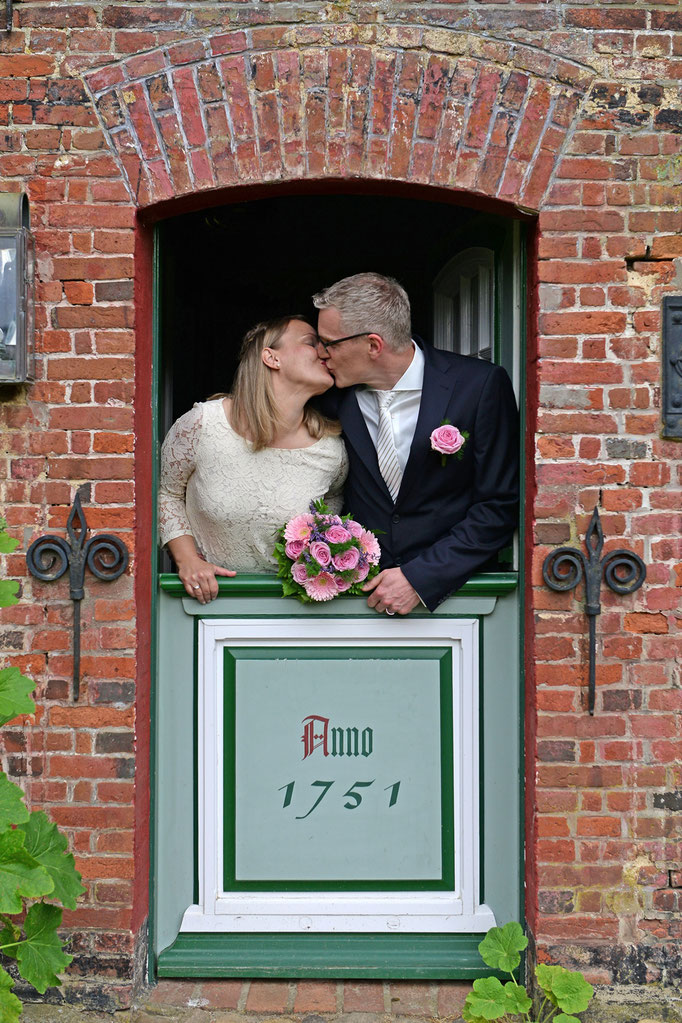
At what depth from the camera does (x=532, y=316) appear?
358cm

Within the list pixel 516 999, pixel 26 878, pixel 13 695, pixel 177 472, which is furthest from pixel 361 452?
pixel 516 999

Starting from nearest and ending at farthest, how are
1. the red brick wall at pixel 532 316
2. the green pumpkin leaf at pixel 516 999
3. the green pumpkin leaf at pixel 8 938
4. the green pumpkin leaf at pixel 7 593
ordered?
the green pumpkin leaf at pixel 7 593
the green pumpkin leaf at pixel 8 938
the green pumpkin leaf at pixel 516 999
the red brick wall at pixel 532 316

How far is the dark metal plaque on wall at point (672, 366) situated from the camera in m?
3.50

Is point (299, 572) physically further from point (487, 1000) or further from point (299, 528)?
point (487, 1000)

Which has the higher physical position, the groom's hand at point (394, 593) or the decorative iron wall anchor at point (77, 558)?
the decorative iron wall anchor at point (77, 558)

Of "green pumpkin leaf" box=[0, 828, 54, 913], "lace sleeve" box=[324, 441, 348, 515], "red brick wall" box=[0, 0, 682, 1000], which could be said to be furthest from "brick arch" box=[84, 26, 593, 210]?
"green pumpkin leaf" box=[0, 828, 54, 913]

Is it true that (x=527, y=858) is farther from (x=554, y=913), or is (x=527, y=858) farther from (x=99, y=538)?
(x=99, y=538)

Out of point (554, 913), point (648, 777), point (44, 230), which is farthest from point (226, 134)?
point (554, 913)

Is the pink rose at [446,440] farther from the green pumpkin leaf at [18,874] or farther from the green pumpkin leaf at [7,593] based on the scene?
the green pumpkin leaf at [18,874]

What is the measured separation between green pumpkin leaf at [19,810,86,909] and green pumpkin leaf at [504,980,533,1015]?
1460 mm

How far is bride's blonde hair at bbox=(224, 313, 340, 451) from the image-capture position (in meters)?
3.79

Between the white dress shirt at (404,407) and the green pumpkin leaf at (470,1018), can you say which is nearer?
the green pumpkin leaf at (470,1018)

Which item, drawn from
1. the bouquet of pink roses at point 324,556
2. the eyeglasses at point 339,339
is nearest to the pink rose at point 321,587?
the bouquet of pink roses at point 324,556

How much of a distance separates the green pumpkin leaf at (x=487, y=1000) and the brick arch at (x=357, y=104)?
105 inches
